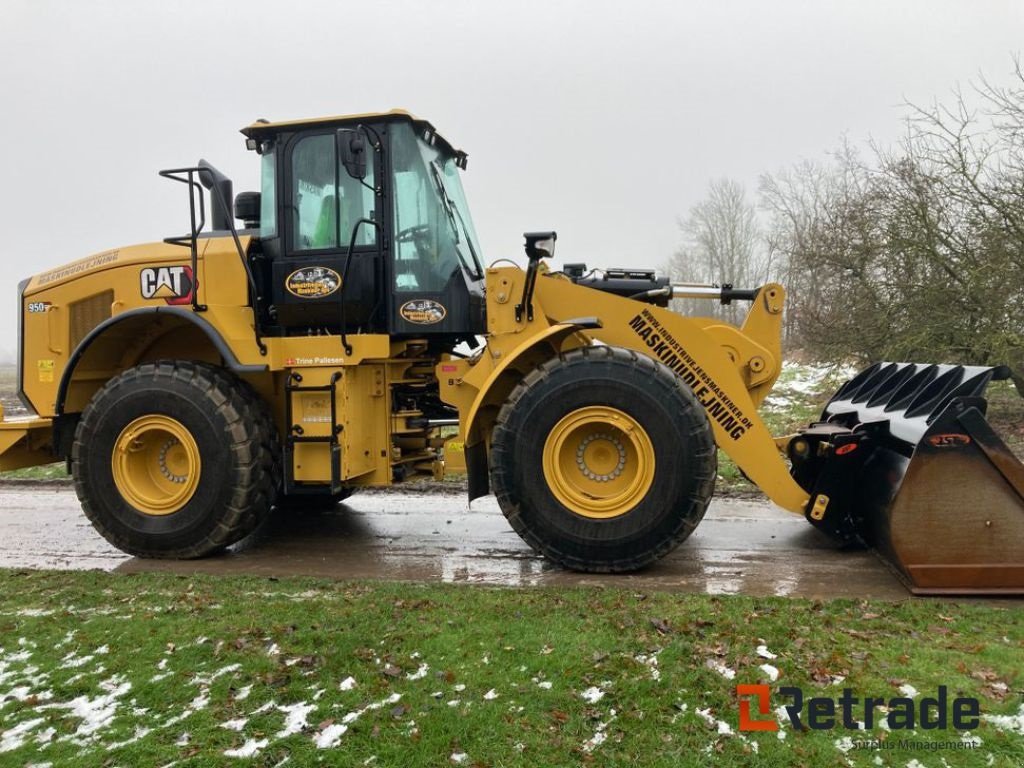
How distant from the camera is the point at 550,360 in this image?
5098mm

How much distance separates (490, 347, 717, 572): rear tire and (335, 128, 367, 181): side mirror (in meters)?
1.77

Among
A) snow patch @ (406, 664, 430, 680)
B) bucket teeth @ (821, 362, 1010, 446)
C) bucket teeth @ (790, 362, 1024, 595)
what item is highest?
bucket teeth @ (821, 362, 1010, 446)

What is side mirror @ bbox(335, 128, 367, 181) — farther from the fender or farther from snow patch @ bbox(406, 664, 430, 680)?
snow patch @ bbox(406, 664, 430, 680)

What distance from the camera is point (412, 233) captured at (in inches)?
216

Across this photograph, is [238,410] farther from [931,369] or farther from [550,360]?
[931,369]

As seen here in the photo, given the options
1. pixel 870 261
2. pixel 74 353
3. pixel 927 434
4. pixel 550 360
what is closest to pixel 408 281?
pixel 550 360

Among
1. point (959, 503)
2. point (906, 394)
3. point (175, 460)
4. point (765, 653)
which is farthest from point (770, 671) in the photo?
point (175, 460)

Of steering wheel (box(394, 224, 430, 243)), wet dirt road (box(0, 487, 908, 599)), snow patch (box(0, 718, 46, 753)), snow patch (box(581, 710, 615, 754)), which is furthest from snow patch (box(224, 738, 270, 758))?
steering wheel (box(394, 224, 430, 243))

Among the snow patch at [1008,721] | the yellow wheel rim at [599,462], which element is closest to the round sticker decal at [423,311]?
the yellow wheel rim at [599,462]

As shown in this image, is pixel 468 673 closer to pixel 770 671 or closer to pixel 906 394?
pixel 770 671

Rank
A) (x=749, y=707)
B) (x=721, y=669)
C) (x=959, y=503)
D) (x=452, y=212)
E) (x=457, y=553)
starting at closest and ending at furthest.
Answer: (x=749, y=707) → (x=721, y=669) → (x=959, y=503) → (x=457, y=553) → (x=452, y=212)

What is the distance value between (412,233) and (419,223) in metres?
0.09

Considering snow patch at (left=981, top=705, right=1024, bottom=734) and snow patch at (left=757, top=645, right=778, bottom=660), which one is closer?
snow patch at (left=981, top=705, right=1024, bottom=734)

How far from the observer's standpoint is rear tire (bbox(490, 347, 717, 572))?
4762 mm
